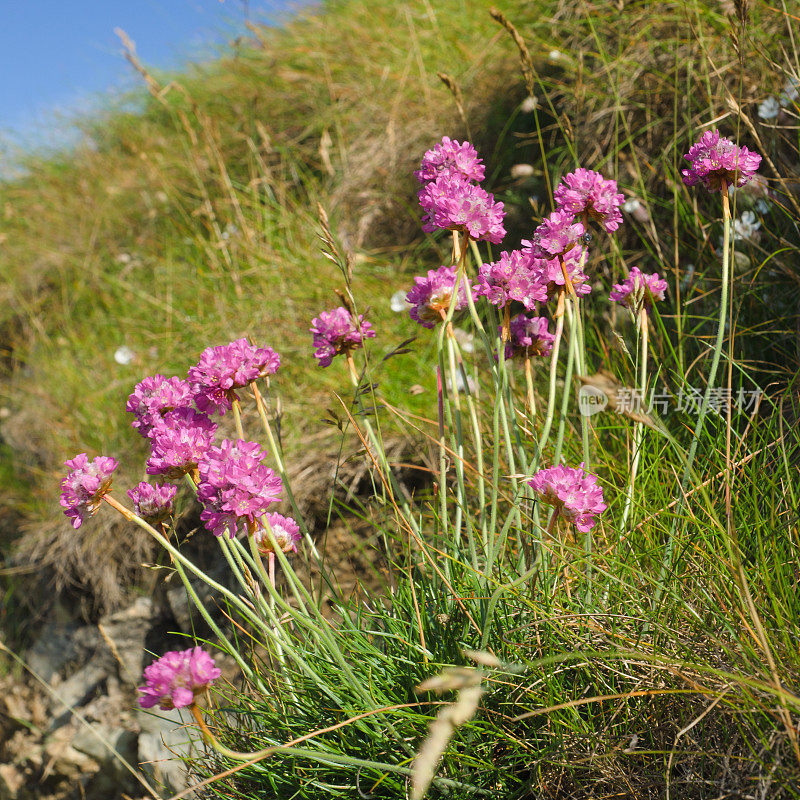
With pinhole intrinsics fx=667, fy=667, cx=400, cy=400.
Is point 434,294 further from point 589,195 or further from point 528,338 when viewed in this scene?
point 589,195

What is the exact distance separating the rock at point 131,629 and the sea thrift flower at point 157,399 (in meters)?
2.00

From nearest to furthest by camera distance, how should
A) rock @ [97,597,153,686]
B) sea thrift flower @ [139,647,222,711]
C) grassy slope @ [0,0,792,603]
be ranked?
sea thrift flower @ [139,647,222,711] → grassy slope @ [0,0,792,603] → rock @ [97,597,153,686]

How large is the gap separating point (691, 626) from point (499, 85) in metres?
3.10

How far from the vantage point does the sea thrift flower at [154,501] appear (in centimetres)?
124

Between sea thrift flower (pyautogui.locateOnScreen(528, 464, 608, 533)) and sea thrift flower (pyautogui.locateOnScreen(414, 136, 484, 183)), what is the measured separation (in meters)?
0.59

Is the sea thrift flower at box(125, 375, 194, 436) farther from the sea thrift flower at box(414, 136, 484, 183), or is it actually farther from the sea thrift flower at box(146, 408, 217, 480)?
the sea thrift flower at box(414, 136, 484, 183)

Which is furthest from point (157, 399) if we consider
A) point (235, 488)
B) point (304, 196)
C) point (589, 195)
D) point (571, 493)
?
point (304, 196)

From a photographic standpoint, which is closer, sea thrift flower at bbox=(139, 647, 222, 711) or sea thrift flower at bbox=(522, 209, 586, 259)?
sea thrift flower at bbox=(139, 647, 222, 711)

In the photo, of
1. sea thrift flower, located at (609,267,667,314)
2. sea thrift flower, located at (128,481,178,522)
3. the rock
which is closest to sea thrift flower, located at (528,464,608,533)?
sea thrift flower, located at (609,267,667,314)

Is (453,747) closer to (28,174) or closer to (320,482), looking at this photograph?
(320,482)

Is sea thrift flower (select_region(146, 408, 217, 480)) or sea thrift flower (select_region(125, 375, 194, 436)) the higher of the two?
sea thrift flower (select_region(125, 375, 194, 436))

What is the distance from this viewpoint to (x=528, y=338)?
1.41 m

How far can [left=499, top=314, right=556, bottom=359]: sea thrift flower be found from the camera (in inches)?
55.4

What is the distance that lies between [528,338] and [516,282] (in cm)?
17
